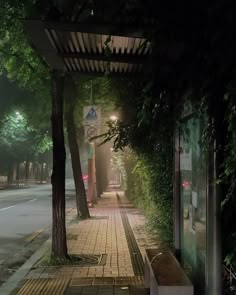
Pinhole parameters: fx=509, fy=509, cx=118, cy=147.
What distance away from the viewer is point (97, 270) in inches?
348

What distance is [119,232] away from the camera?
14977mm

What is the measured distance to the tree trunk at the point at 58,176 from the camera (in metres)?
9.69

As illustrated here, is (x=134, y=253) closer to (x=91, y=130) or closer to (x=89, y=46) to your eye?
(x=91, y=130)

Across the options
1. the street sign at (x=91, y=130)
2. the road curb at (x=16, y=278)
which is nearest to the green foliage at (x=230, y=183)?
the road curb at (x=16, y=278)

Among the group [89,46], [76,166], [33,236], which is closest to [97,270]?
[89,46]

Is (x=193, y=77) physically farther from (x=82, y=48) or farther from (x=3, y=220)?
(x=3, y=220)

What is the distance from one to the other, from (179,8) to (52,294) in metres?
4.69

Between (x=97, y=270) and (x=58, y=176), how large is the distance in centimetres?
198

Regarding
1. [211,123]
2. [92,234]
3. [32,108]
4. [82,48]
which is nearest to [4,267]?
[92,234]

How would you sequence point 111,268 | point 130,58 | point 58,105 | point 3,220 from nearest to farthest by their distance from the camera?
point 130,58, point 111,268, point 58,105, point 3,220

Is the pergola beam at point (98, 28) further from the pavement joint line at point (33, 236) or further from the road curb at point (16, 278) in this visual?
the pavement joint line at point (33, 236)

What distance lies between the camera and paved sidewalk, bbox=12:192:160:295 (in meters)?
7.28

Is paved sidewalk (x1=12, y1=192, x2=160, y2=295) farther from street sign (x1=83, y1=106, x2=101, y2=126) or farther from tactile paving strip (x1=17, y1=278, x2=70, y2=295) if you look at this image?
street sign (x1=83, y1=106, x2=101, y2=126)

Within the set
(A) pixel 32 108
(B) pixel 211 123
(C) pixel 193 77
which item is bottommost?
(B) pixel 211 123
